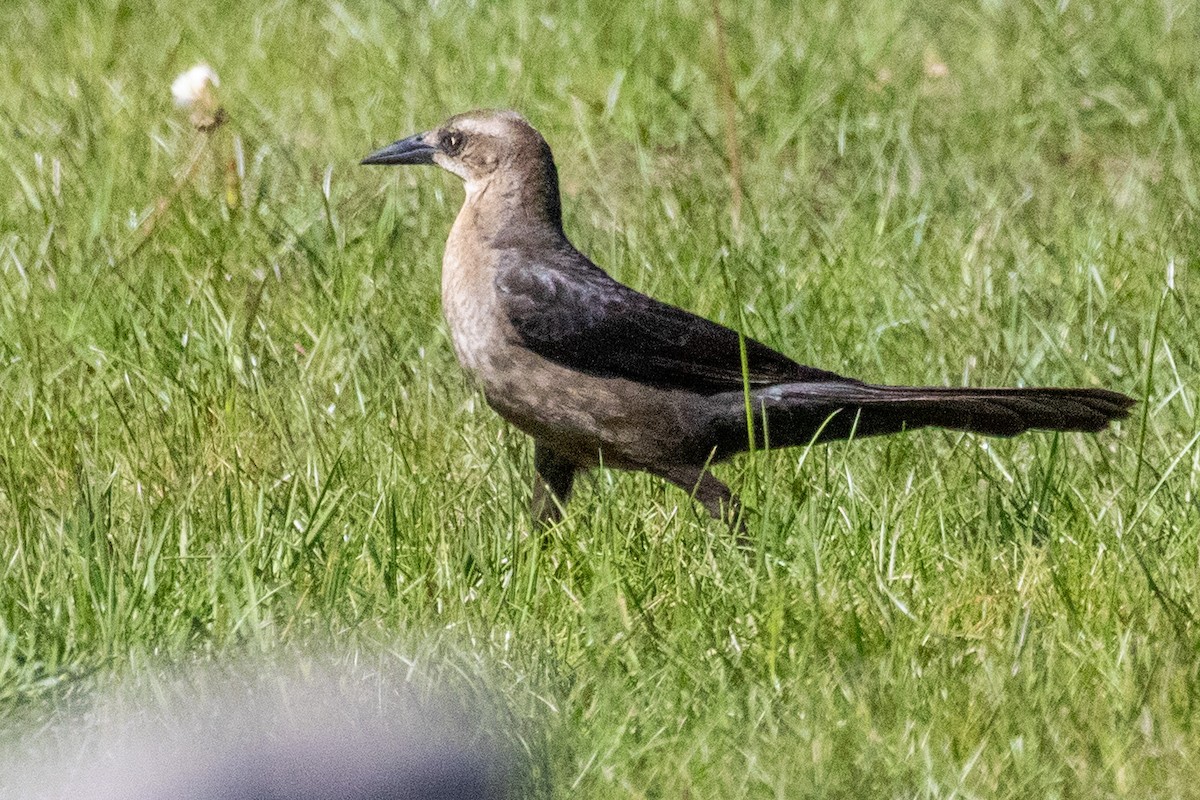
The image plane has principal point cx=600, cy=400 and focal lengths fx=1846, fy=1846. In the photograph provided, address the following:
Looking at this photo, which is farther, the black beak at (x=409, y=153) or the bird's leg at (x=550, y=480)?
the black beak at (x=409, y=153)

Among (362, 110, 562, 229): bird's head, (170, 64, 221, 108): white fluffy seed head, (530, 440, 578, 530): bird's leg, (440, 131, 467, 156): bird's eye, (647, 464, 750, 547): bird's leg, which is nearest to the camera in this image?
(647, 464, 750, 547): bird's leg

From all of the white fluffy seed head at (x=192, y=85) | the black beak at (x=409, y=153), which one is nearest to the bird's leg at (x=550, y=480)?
the black beak at (x=409, y=153)

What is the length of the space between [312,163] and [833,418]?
266 centimetres

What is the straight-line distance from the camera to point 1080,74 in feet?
22.7

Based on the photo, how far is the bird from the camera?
4.28 m

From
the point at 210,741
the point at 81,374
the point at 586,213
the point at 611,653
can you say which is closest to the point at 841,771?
the point at 611,653

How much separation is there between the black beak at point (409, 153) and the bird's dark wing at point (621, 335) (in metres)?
0.54

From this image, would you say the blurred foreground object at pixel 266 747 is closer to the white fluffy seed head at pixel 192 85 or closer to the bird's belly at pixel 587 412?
the bird's belly at pixel 587 412

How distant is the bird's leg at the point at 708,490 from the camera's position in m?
4.24

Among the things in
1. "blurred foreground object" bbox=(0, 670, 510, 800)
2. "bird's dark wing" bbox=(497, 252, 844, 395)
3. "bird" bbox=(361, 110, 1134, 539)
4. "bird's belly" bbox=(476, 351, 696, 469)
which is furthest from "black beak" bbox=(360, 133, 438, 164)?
"blurred foreground object" bbox=(0, 670, 510, 800)

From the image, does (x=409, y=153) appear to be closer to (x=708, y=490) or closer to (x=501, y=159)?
(x=501, y=159)

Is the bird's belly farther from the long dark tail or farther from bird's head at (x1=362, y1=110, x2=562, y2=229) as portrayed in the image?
bird's head at (x1=362, y1=110, x2=562, y2=229)

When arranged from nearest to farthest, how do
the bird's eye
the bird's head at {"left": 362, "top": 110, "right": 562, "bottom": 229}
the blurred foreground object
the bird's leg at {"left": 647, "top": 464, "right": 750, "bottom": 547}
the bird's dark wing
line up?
1. the blurred foreground object
2. the bird's leg at {"left": 647, "top": 464, "right": 750, "bottom": 547}
3. the bird's dark wing
4. the bird's head at {"left": 362, "top": 110, "right": 562, "bottom": 229}
5. the bird's eye

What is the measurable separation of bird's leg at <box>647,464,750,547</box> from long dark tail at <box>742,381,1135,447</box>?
19 cm
